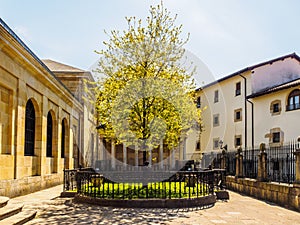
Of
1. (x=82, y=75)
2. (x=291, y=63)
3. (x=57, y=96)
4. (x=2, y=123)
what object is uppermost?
(x=291, y=63)

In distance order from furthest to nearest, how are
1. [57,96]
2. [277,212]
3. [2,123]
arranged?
[57,96] → [2,123] → [277,212]

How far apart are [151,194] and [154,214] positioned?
1850 mm

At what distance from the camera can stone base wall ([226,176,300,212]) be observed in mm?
11094

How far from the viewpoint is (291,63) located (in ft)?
105

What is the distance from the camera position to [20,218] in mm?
8469

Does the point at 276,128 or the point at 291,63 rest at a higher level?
the point at 291,63

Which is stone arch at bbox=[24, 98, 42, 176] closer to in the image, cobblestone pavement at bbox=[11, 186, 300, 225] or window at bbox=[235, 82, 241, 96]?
cobblestone pavement at bbox=[11, 186, 300, 225]

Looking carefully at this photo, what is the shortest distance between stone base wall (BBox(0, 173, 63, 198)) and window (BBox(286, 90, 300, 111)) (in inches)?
Result: 673

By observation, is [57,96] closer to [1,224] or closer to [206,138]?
[1,224]

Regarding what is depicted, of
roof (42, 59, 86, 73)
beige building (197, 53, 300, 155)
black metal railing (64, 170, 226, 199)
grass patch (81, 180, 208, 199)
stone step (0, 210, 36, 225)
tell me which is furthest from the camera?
roof (42, 59, 86, 73)

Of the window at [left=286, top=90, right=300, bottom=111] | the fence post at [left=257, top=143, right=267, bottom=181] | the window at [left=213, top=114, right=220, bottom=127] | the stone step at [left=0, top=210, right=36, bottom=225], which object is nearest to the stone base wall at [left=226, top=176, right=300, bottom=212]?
the fence post at [left=257, top=143, right=267, bottom=181]

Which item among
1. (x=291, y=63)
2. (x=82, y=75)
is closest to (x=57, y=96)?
(x=82, y=75)

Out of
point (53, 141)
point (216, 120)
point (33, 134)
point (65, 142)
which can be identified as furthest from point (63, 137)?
point (216, 120)

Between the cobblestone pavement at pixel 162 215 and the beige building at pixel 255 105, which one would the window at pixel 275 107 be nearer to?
the beige building at pixel 255 105
